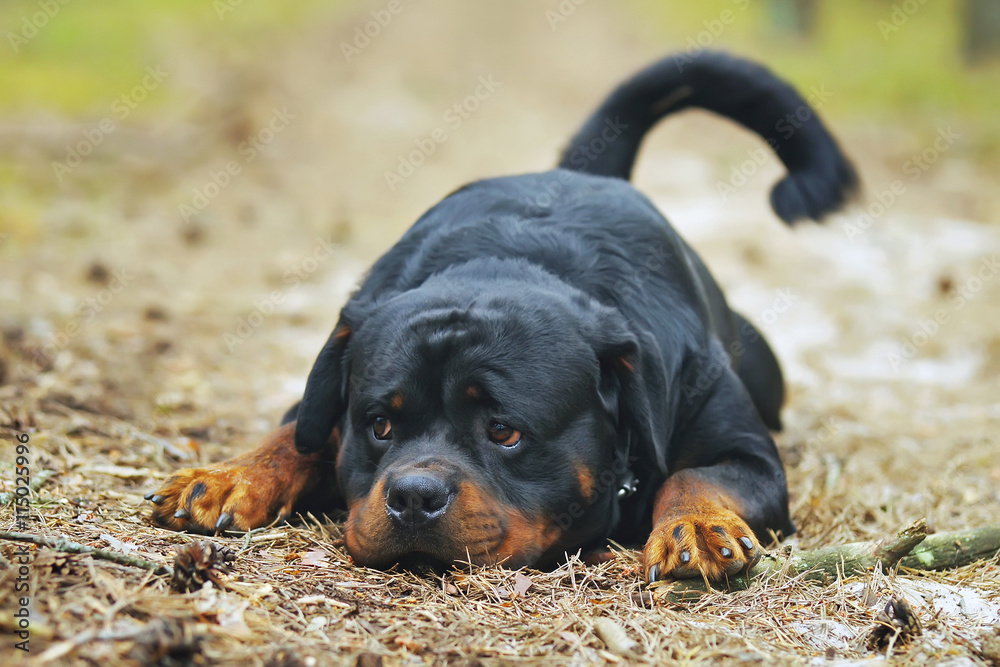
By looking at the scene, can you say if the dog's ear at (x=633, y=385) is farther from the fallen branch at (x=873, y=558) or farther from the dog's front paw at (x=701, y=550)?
the fallen branch at (x=873, y=558)

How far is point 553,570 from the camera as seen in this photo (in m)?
2.84

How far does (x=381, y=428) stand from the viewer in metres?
2.84

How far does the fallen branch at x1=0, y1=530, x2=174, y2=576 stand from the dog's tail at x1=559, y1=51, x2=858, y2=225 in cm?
303

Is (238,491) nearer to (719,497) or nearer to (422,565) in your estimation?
(422,565)

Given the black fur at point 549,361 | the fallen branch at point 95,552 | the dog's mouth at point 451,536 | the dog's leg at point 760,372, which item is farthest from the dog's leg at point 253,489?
the dog's leg at point 760,372

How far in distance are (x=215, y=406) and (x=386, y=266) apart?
6.30ft

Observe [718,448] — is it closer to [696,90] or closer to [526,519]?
[526,519]

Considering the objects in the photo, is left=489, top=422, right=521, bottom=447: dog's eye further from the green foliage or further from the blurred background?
the green foliage

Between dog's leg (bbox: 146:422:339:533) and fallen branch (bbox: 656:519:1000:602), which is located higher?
dog's leg (bbox: 146:422:339:533)

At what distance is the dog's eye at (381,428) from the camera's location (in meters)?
2.81

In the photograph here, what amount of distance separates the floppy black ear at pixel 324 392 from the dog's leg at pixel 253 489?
12 centimetres

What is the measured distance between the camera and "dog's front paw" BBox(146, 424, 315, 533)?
285 cm

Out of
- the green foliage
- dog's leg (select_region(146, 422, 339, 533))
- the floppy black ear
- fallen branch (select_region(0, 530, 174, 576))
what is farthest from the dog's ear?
the green foliage

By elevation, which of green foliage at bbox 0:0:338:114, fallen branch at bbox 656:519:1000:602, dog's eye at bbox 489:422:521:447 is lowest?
fallen branch at bbox 656:519:1000:602
